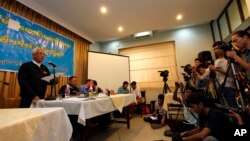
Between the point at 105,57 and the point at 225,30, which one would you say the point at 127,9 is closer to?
the point at 105,57

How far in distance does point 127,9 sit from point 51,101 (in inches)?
104

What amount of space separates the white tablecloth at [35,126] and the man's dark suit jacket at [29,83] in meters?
1.15

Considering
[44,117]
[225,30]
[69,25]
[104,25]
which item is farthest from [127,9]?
[44,117]

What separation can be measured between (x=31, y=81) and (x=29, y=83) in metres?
0.04

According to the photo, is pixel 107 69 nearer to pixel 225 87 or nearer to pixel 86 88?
pixel 86 88

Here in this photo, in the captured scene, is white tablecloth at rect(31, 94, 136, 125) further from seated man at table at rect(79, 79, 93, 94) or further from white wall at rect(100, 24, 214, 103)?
white wall at rect(100, 24, 214, 103)

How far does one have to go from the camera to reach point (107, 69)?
4641mm

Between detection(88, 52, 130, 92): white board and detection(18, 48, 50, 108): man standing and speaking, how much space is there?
7.39 feet

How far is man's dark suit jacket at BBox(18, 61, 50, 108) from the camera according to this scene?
1.87 metres

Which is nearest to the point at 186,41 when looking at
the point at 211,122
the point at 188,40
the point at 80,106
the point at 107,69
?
the point at 188,40

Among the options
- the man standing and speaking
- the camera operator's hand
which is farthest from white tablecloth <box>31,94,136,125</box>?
the camera operator's hand

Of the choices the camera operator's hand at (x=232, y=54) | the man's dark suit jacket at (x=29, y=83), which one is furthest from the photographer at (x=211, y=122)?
the man's dark suit jacket at (x=29, y=83)

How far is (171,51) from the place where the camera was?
4855mm

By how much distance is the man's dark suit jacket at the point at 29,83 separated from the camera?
1.87 meters
